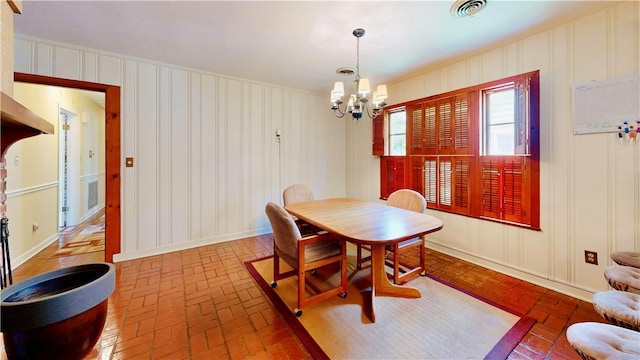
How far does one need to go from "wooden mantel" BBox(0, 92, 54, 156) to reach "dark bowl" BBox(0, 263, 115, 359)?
2.05 ft

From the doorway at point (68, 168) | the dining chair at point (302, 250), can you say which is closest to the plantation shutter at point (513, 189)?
the dining chair at point (302, 250)

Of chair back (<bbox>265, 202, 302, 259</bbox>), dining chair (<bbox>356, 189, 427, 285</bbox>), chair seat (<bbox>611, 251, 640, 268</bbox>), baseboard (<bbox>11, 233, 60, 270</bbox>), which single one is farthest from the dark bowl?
chair seat (<bbox>611, 251, 640, 268</bbox>)

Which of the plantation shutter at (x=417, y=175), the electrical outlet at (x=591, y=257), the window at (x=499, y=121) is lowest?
the electrical outlet at (x=591, y=257)

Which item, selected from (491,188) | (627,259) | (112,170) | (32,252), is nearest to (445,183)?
(491,188)

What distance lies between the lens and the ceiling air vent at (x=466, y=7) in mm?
1938

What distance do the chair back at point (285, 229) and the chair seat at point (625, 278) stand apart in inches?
77.7

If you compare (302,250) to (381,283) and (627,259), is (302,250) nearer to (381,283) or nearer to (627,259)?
(381,283)

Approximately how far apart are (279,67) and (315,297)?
282 cm

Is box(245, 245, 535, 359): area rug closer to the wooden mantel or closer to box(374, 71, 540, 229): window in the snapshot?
box(374, 71, 540, 229): window

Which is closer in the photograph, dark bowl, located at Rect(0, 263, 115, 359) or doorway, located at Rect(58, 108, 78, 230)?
dark bowl, located at Rect(0, 263, 115, 359)

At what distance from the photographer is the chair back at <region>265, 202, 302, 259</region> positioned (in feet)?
6.25

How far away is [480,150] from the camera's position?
2855mm

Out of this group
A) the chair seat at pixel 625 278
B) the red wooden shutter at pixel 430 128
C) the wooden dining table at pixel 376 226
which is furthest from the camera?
the red wooden shutter at pixel 430 128

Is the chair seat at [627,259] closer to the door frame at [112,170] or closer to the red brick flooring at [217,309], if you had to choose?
the red brick flooring at [217,309]
